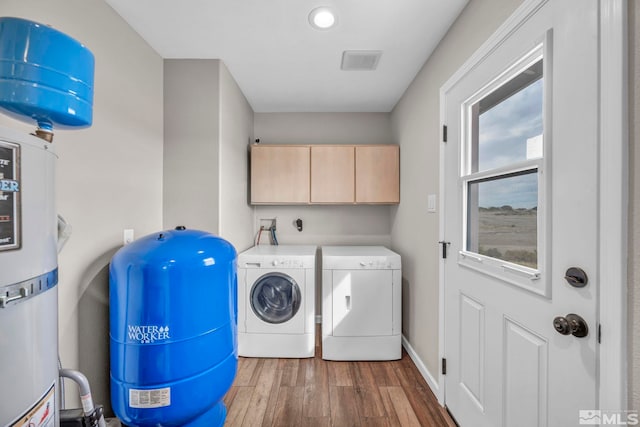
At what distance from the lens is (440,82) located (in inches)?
70.6

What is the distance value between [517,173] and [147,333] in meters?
1.79

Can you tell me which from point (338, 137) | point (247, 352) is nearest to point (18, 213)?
point (247, 352)

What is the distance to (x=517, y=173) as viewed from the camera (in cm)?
111

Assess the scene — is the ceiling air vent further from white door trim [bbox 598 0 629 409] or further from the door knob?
the door knob

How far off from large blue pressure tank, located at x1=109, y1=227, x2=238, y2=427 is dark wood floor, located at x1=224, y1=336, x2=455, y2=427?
1.78ft

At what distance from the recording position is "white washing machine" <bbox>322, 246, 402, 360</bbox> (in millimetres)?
2252

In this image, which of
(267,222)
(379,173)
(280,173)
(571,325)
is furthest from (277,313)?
(571,325)

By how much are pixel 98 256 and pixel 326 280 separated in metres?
1.56

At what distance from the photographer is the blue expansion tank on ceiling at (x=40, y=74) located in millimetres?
745

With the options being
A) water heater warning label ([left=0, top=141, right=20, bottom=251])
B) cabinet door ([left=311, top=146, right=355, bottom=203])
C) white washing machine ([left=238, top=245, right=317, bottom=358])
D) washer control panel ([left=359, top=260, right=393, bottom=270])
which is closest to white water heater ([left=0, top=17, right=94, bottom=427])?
water heater warning label ([left=0, top=141, right=20, bottom=251])

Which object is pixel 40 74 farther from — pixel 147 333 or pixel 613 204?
pixel 613 204

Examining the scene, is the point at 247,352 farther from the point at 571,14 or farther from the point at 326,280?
the point at 571,14

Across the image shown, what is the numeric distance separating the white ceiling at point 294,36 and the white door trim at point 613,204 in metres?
0.99

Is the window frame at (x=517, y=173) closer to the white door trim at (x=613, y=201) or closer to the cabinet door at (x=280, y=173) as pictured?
the white door trim at (x=613, y=201)
